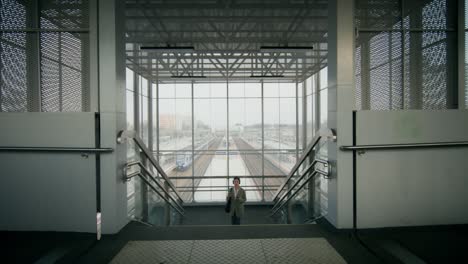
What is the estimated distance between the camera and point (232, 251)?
2568 millimetres

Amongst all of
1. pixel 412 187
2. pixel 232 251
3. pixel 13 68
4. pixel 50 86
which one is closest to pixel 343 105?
pixel 412 187

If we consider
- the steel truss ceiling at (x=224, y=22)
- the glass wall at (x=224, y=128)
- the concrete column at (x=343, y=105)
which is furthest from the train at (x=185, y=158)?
the concrete column at (x=343, y=105)

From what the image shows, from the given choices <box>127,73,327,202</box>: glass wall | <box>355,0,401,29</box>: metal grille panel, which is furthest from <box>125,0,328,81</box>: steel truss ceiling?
<box>355,0,401,29</box>: metal grille panel

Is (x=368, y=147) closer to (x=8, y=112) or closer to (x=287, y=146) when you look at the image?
(x=8, y=112)

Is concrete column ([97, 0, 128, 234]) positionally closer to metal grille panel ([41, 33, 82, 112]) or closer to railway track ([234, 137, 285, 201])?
metal grille panel ([41, 33, 82, 112])

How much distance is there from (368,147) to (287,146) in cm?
1343

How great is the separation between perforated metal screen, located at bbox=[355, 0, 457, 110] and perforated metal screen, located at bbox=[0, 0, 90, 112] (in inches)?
128

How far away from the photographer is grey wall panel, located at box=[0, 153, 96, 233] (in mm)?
2867

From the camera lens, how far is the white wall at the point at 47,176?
2.86 metres

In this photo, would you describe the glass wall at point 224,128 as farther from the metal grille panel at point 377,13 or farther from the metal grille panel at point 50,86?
the metal grille panel at point 377,13

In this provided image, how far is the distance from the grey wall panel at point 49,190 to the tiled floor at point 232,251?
715mm

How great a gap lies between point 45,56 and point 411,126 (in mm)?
4322

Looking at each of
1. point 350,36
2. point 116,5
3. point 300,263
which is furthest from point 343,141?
point 116,5

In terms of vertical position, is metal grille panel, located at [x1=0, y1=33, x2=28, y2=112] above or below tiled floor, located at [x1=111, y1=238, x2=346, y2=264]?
above
